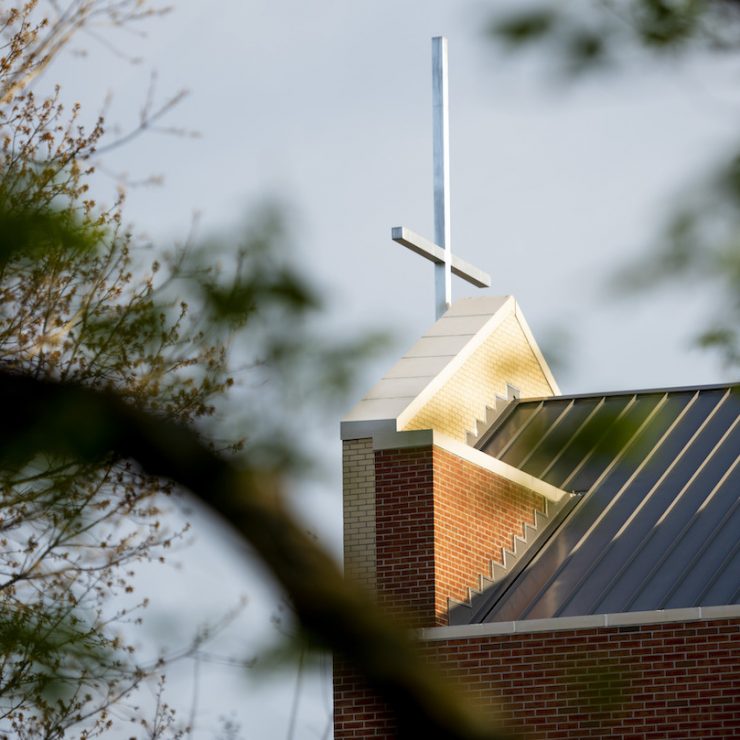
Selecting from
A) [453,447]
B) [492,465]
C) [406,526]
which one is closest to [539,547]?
[492,465]

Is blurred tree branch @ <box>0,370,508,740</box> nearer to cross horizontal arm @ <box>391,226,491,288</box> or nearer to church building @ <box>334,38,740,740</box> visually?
church building @ <box>334,38,740,740</box>

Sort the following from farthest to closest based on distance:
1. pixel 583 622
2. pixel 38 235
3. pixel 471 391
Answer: pixel 471 391 < pixel 583 622 < pixel 38 235

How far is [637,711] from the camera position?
1533 cm

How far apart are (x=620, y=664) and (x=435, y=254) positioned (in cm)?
942

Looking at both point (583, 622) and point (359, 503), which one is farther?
point (359, 503)

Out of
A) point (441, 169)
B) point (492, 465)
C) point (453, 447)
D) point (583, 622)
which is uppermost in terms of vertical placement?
point (441, 169)

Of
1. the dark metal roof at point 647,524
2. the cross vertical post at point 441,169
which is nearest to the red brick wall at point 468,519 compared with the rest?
the dark metal roof at point 647,524

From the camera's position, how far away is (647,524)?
17734 mm

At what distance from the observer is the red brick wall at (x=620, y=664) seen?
1513 centimetres

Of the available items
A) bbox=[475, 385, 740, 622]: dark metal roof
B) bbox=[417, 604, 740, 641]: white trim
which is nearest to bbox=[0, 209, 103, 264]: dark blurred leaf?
bbox=[417, 604, 740, 641]: white trim

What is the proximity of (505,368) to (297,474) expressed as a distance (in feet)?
2.36

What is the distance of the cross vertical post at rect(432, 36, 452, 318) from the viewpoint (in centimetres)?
2281

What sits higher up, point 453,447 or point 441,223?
point 441,223

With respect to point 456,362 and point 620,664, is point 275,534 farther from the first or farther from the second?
point 456,362
